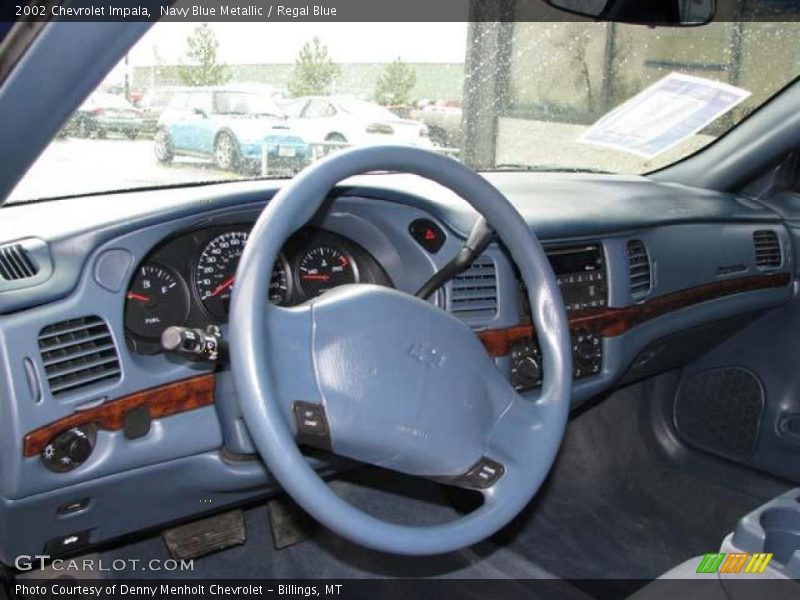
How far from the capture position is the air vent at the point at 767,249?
10.3 feet

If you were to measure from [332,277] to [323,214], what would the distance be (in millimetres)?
178

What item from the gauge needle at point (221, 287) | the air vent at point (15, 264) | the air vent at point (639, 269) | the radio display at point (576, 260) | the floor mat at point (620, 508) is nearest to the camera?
the air vent at point (15, 264)

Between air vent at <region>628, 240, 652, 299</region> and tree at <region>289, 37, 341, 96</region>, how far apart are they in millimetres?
1027

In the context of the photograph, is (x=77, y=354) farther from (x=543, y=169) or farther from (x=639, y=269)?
(x=543, y=169)

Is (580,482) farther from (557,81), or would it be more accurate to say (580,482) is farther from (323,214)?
(323,214)

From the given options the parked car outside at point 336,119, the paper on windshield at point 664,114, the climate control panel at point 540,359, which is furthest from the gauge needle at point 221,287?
the paper on windshield at point 664,114

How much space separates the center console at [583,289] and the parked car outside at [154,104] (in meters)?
1.03

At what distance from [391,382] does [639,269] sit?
1.41 meters

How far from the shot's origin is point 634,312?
2684 mm

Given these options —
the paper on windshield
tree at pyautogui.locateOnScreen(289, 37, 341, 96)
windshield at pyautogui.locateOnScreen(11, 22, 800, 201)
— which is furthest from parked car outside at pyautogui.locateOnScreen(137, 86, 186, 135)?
the paper on windshield

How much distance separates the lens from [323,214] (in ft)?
6.84

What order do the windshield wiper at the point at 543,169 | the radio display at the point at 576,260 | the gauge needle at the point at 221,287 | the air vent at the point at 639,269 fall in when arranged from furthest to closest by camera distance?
the windshield wiper at the point at 543,169 < the air vent at the point at 639,269 < the radio display at the point at 576,260 < the gauge needle at the point at 221,287

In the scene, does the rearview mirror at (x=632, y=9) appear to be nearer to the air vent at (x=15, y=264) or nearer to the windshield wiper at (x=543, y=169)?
the windshield wiper at (x=543, y=169)

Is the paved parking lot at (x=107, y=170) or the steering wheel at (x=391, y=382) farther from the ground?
the paved parking lot at (x=107, y=170)
